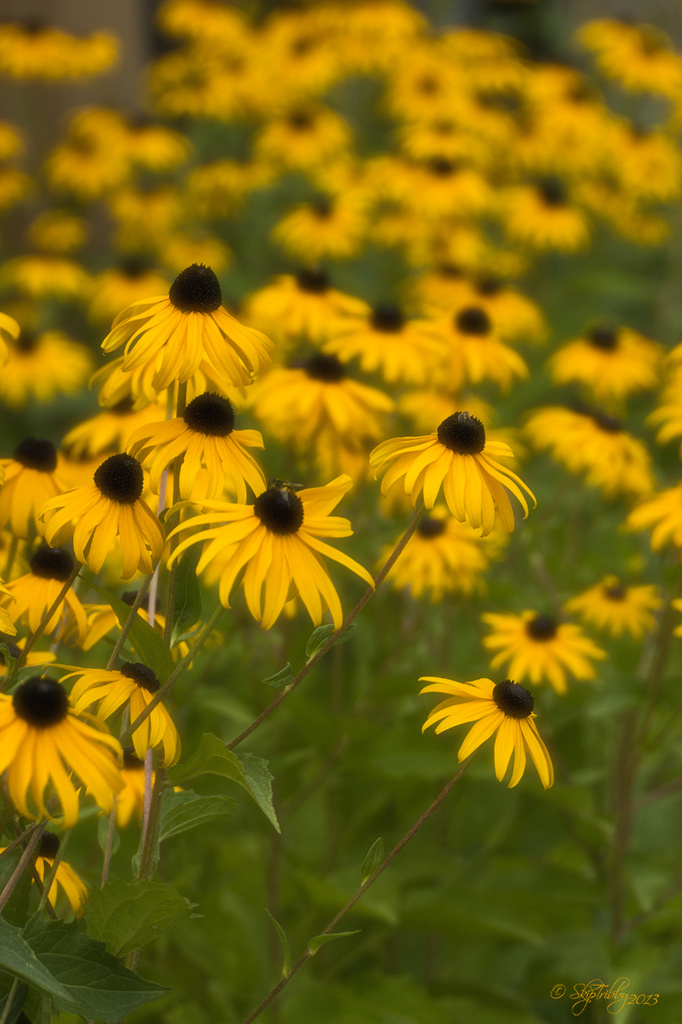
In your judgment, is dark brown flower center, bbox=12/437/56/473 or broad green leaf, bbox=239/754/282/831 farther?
dark brown flower center, bbox=12/437/56/473

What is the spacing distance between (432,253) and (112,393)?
2.83m

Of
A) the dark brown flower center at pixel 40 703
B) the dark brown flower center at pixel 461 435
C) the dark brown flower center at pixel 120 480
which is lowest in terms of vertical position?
the dark brown flower center at pixel 40 703

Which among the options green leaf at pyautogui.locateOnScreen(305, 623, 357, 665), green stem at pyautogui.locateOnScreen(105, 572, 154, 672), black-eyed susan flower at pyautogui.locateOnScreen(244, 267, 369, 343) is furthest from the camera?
black-eyed susan flower at pyautogui.locateOnScreen(244, 267, 369, 343)

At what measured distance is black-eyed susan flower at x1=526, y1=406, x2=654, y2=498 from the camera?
89.5 inches

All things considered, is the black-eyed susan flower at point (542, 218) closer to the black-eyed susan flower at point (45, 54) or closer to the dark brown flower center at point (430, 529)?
the black-eyed susan flower at point (45, 54)

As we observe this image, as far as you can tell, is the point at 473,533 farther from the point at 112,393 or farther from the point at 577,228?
the point at 577,228

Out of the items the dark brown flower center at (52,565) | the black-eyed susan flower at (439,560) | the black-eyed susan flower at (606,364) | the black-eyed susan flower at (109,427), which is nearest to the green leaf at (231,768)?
the dark brown flower center at (52,565)

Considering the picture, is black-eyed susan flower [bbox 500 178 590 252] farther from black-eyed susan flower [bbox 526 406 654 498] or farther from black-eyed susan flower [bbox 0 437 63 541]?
black-eyed susan flower [bbox 0 437 63 541]

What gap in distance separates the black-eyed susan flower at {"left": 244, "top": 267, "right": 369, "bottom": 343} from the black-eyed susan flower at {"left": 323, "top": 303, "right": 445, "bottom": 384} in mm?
120

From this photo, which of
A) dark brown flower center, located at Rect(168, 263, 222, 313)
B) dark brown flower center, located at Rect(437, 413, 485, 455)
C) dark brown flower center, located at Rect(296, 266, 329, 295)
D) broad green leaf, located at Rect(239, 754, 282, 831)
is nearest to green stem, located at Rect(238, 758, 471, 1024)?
broad green leaf, located at Rect(239, 754, 282, 831)

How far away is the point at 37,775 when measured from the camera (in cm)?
86

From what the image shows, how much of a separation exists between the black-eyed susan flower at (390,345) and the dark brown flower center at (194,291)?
892mm

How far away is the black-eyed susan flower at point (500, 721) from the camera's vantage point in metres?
1.04

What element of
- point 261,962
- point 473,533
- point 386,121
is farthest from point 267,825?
point 386,121
